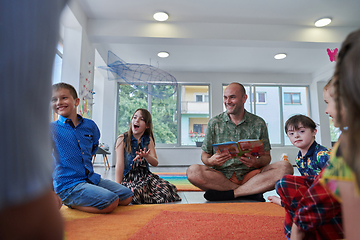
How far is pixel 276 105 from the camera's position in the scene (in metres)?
6.50

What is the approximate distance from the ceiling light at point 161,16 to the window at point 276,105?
3330 mm

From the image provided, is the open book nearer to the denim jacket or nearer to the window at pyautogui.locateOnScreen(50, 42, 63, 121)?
the denim jacket

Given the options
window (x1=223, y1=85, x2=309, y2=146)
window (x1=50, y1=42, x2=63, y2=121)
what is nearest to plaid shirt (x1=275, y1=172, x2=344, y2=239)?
window (x1=50, y1=42, x2=63, y2=121)

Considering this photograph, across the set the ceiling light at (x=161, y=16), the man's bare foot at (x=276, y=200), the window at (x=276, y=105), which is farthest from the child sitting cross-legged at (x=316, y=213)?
the window at (x=276, y=105)

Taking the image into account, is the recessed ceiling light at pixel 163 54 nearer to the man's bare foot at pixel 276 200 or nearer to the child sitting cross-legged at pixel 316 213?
the man's bare foot at pixel 276 200

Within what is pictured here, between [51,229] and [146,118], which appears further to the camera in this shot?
[146,118]

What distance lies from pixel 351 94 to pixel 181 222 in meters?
1.18

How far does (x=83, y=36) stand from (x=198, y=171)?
2.56m

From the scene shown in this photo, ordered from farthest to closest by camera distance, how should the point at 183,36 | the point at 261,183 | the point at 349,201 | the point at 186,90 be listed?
the point at 186,90 → the point at 183,36 → the point at 261,183 → the point at 349,201

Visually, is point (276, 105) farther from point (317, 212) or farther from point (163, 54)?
point (317, 212)

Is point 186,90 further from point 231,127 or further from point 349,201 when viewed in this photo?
point 349,201

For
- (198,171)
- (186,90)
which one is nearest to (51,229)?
(198,171)

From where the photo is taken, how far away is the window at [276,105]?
6.41 m

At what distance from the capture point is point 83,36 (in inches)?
130
